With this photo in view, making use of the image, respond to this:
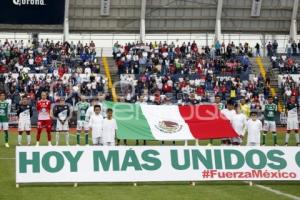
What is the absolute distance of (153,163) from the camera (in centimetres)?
1847

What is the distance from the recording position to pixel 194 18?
53438mm

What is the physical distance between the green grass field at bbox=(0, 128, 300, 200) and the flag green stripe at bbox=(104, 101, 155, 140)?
12.8ft

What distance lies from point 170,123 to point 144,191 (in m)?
6.64

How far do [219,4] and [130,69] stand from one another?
828 centimetres

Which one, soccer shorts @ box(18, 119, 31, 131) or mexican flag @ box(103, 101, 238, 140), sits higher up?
mexican flag @ box(103, 101, 238, 140)

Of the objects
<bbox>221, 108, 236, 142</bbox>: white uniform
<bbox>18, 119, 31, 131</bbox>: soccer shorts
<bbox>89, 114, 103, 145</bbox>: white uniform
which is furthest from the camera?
<bbox>18, 119, 31, 131</bbox>: soccer shorts

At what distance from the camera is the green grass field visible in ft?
54.3

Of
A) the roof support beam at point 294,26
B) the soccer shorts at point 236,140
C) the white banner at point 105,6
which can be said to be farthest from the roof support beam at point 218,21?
the soccer shorts at point 236,140

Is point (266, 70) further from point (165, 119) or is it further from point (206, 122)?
point (165, 119)

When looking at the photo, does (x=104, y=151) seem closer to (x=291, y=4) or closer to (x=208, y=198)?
(x=208, y=198)

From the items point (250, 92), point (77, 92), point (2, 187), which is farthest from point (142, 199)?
point (250, 92)

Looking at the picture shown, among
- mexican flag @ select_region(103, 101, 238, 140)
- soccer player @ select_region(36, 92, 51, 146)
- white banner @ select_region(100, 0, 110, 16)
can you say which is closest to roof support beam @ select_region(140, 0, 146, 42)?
white banner @ select_region(100, 0, 110, 16)

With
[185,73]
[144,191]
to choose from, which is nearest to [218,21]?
[185,73]

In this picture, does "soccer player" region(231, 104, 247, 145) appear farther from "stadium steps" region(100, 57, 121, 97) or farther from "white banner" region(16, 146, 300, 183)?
"stadium steps" region(100, 57, 121, 97)
